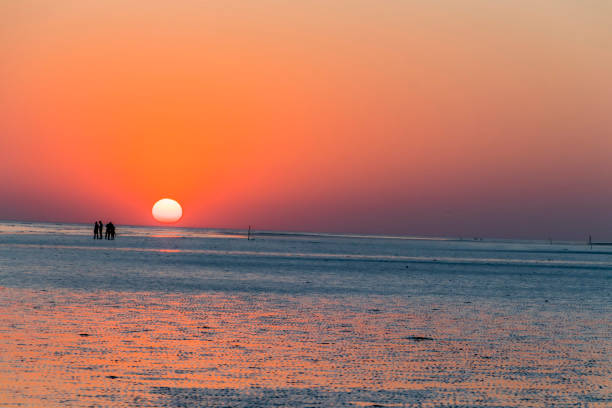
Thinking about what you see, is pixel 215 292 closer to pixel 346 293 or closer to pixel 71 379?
pixel 346 293

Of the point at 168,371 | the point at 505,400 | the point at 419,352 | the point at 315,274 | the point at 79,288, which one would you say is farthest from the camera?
the point at 315,274

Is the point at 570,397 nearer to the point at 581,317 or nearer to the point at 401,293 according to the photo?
the point at 581,317

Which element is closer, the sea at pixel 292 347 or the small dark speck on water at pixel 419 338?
the sea at pixel 292 347

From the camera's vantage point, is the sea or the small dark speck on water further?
the small dark speck on water

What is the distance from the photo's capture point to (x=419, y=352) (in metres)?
12.5

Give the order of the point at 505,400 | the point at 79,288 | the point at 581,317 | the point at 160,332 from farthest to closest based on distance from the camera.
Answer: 1. the point at 79,288
2. the point at 581,317
3. the point at 160,332
4. the point at 505,400

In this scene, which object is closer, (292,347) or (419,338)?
(292,347)

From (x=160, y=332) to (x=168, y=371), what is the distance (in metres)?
3.72

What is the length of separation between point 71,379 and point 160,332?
4382 millimetres

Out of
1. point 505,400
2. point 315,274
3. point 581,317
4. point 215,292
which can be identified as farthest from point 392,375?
point 315,274

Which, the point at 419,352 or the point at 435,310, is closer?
the point at 419,352

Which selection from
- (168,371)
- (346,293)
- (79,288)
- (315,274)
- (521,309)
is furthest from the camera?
(315,274)

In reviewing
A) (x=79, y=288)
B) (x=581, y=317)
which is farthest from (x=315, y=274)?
(x=581, y=317)

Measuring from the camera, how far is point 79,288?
22.2 m
